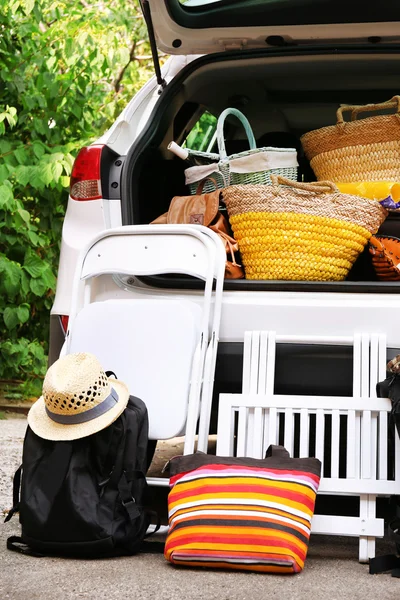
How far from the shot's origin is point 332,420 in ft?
8.89

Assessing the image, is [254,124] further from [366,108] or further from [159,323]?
[159,323]

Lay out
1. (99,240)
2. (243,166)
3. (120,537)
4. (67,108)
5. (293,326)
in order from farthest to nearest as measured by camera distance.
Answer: (67,108) → (243,166) → (99,240) → (293,326) → (120,537)

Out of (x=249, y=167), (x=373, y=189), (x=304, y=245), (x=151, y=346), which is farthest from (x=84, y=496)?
(x=373, y=189)

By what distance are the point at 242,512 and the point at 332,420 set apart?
48 centimetres

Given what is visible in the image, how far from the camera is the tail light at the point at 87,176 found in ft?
10.2

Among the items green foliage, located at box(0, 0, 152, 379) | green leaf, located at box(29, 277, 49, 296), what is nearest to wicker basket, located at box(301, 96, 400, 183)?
green foliage, located at box(0, 0, 152, 379)

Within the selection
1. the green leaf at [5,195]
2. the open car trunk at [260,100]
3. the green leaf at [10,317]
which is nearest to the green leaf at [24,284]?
the green leaf at [10,317]

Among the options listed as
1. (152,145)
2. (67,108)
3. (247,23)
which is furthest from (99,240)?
(67,108)

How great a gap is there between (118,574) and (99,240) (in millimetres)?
1169

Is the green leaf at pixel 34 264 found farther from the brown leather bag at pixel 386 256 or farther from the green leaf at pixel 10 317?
the brown leather bag at pixel 386 256

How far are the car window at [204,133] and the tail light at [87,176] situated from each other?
0.76 metres

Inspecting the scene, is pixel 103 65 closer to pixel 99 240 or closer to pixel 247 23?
pixel 247 23

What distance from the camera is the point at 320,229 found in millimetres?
2941

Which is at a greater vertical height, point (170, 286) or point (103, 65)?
point (103, 65)
